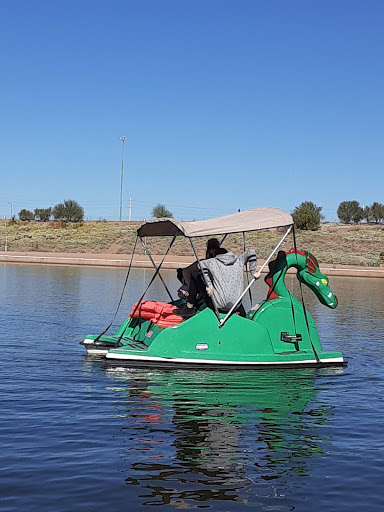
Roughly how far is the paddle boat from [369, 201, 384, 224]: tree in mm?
92851

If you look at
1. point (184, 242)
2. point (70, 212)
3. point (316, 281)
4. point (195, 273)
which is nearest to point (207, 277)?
point (195, 273)

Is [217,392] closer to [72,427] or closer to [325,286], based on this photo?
[72,427]

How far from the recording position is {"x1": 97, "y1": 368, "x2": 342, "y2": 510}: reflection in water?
6.20 meters

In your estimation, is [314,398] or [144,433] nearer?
[144,433]

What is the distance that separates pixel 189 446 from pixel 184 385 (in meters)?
2.90

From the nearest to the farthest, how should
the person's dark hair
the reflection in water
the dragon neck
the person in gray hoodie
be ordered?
the reflection in water, the person in gray hoodie, the person's dark hair, the dragon neck

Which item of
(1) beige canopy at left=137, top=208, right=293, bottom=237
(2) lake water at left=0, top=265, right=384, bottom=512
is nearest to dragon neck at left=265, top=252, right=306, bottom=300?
(1) beige canopy at left=137, top=208, right=293, bottom=237

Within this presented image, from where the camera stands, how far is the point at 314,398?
9.83 metres

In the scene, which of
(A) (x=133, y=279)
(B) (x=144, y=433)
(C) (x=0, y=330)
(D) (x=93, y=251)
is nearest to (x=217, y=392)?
(B) (x=144, y=433)

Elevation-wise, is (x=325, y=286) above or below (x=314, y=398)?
above

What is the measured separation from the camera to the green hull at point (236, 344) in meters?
10.9

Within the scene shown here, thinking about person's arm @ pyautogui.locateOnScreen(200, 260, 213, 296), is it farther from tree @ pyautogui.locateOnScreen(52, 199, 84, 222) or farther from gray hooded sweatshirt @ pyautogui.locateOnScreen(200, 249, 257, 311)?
tree @ pyautogui.locateOnScreen(52, 199, 84, 222)

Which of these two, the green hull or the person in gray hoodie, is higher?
the person in gray hoodie

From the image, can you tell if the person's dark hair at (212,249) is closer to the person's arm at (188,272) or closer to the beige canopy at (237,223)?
the beige canopy at (237,223)
